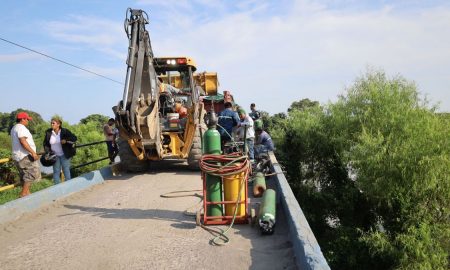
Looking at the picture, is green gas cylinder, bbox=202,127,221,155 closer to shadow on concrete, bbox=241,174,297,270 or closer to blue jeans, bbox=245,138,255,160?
shadow on concrete, bbox=241,174,297,270

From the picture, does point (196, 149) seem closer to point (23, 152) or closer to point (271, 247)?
point (23, 152)

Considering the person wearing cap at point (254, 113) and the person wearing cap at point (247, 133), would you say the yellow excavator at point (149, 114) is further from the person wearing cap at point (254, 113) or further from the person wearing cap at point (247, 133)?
the person wearing cap at point (254, 113)

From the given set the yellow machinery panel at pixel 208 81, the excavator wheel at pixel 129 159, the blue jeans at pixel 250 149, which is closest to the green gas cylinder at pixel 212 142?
the blue jeans at pixel 250 149

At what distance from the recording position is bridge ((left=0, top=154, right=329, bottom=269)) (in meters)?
4.33

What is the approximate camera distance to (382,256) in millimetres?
12297

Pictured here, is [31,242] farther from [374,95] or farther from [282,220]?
[374,95]

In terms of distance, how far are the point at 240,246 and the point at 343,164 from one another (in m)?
11.7

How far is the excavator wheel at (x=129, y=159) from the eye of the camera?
10164 millimetres

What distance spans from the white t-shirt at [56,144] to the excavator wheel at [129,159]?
6.07ft

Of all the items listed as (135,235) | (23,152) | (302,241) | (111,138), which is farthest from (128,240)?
(111,138)

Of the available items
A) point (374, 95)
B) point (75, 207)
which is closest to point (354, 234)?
point (374, 95)

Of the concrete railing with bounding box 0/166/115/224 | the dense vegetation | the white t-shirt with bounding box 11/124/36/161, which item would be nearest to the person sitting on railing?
the concrete railing with bounding box 0/166/115/224

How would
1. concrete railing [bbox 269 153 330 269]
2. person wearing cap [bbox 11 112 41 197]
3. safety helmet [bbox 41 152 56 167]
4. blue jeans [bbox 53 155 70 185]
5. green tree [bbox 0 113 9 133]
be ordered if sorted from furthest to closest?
green tree [bbox 0 113 9 133]
blue jeans [bbox 53 155 70 185]
safety helmet [bbox 41 152 56 167]
person wearing cap [bbox 11 112 41 197]
concrete railing [bbox 269 153 330 269]

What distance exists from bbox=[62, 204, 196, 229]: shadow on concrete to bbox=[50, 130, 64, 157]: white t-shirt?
2.18 metres
